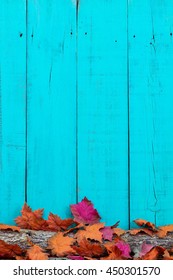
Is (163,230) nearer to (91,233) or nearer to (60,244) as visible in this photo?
(91,233)

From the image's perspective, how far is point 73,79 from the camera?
10.3ft

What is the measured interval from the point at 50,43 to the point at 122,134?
51 cm

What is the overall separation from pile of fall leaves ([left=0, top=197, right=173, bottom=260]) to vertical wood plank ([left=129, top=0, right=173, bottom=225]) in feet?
0.34

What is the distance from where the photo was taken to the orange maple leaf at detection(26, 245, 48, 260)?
276cm

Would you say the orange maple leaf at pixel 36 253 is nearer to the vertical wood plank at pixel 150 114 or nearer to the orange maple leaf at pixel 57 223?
the orange maple leaf at pixel 57 223

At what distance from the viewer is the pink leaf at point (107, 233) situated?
299 centimetres

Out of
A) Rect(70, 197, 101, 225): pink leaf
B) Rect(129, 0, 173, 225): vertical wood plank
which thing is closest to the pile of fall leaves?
Rect(70, 197, 101, 225): pink leaf

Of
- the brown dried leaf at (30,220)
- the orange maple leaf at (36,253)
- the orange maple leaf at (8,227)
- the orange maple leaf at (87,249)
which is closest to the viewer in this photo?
the orange maple leaf at (36,253)

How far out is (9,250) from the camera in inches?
111

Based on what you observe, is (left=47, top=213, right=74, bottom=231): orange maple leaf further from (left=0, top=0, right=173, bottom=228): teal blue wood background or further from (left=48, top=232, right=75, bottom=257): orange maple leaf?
(left=48, top=232, right=75, bottom=257): orange maple leaf

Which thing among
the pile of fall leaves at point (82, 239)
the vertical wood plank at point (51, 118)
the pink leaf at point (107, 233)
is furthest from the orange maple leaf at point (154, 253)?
the vertical wood plank at point (51, 118)

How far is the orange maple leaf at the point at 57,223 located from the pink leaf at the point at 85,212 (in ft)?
0.13

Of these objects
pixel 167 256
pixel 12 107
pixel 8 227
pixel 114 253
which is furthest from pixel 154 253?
pixel 12 107

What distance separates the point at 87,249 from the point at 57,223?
11.1 inches
